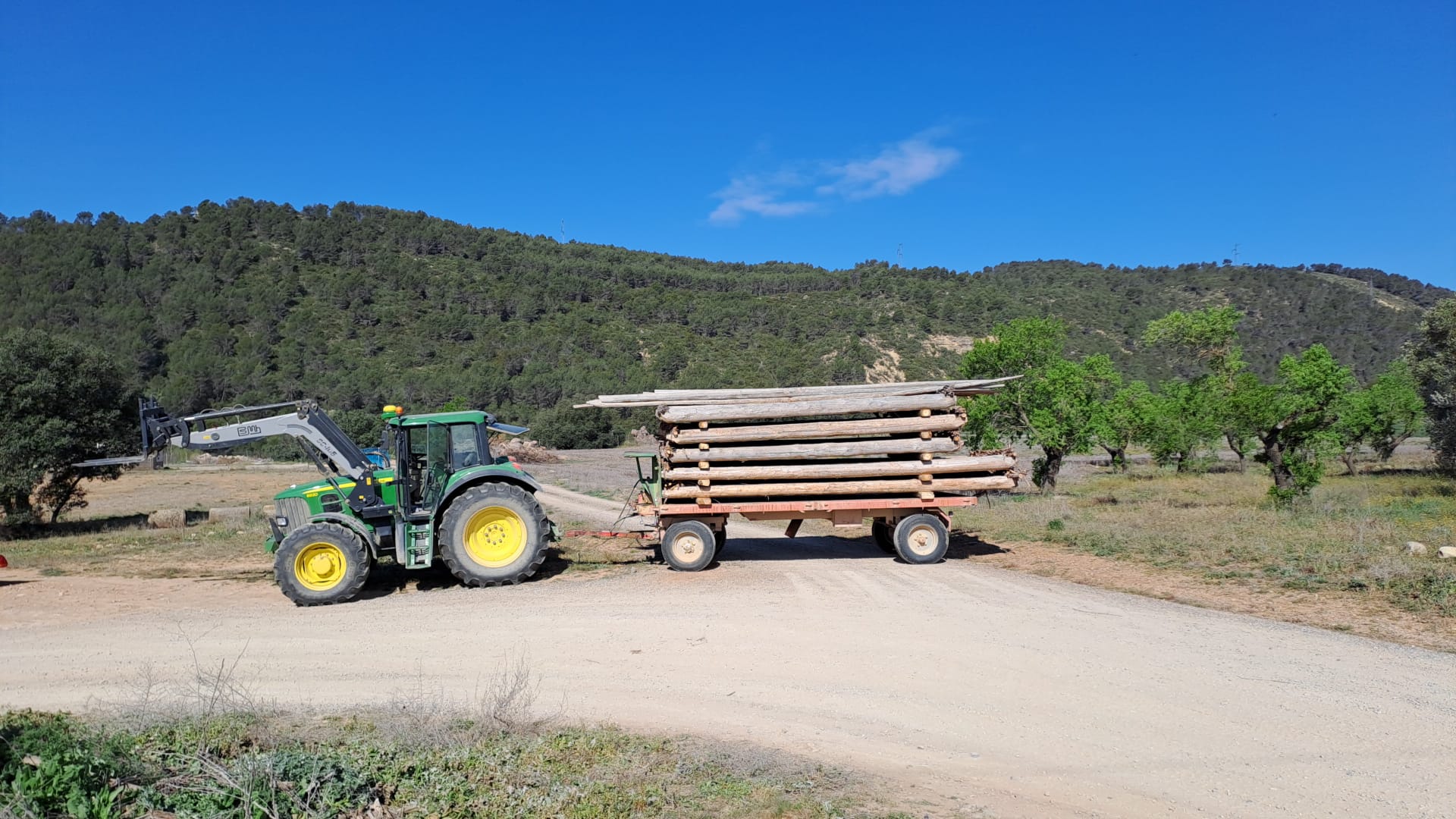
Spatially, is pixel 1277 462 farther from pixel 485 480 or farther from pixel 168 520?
pixel 168 520

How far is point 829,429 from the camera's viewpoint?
1434cm

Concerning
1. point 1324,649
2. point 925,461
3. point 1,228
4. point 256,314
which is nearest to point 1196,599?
point 1324,649

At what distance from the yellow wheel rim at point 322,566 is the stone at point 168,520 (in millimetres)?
12968

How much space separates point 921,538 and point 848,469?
1.71 meters

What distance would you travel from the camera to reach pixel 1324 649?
8.60 m

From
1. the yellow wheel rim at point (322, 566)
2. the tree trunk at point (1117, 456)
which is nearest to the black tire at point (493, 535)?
the yellow wheel rim at point (322, 566)

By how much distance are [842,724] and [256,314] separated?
75324 mm

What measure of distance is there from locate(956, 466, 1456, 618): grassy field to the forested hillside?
40901mm

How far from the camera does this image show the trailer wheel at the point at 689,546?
45.9 ft

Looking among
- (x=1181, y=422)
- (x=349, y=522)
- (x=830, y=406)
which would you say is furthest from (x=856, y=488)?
(x=1181, y=422)

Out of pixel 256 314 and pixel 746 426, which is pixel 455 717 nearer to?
pixel 746 426

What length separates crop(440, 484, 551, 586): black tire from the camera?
12578mm

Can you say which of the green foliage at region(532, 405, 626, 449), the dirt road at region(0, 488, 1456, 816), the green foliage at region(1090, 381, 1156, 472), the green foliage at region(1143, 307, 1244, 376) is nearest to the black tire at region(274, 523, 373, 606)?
the dirt road at region(0, 488, 1456, 816)

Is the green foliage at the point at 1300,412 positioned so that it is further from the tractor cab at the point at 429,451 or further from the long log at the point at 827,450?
the tractor cab at the point at 429,451
